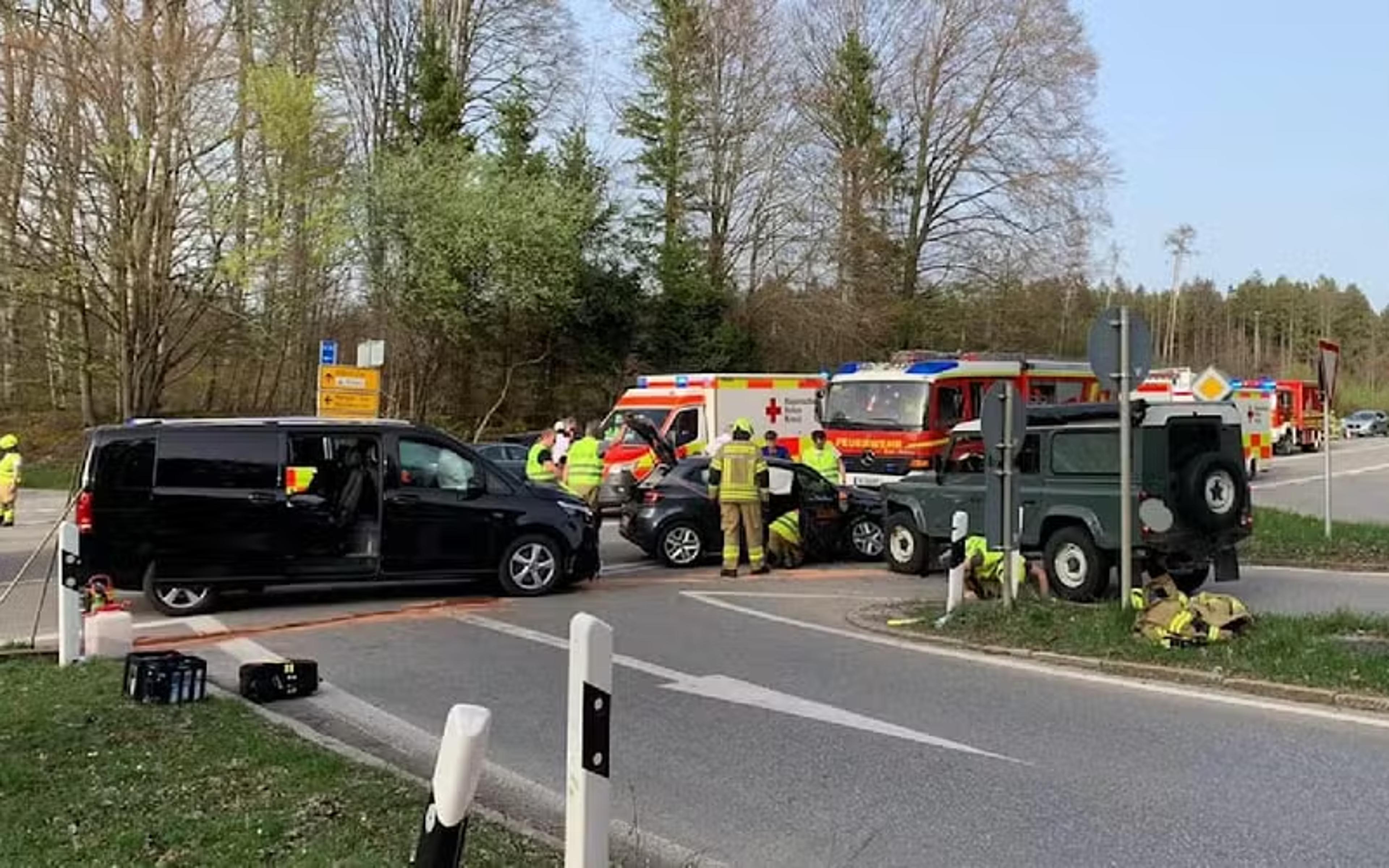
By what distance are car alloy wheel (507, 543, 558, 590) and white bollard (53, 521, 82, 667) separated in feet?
15.6

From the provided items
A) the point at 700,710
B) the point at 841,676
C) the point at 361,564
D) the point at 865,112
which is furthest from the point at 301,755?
the point at 865,112

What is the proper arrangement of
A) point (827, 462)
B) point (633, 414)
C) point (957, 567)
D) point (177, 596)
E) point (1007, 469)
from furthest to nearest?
point (633, 414)
point (827, 462)
point (177, 596)
point (957, 567)
point (1007, 469)

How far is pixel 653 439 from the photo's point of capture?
893 inches

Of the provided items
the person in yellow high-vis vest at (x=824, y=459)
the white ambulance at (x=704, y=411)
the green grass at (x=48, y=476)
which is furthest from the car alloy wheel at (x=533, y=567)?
the green grass at (x=48, y=476)

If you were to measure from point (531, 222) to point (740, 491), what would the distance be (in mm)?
23404

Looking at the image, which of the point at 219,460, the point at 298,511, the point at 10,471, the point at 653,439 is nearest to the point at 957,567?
the point at 298,511

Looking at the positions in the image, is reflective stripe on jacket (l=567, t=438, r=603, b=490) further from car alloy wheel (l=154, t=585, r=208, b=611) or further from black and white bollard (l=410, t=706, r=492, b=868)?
black and white bollard (l=410, t=706, r=492, b=868)

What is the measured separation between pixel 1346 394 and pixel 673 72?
210 feet

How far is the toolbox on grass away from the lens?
718 centimetres

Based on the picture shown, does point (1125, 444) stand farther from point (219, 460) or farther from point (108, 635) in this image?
point (219, 460)

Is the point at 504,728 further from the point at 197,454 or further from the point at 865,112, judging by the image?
the point at 865,112

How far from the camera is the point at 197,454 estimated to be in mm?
11875

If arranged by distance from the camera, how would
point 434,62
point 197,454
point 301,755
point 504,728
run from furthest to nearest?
point 434,62 < point 197,454 < point 504,728 < point 301,755

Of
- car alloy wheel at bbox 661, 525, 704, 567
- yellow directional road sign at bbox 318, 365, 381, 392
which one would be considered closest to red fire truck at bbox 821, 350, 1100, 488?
car alloy wheel at bbox 661, 525, 704, 567
